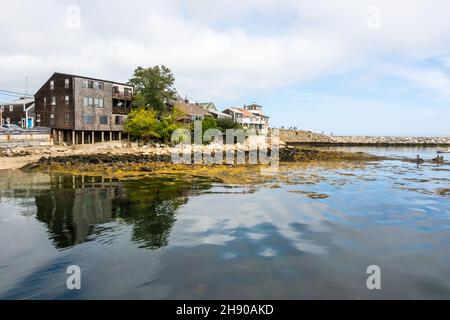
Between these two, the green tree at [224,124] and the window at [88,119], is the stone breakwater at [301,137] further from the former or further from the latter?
the window at [88,119]

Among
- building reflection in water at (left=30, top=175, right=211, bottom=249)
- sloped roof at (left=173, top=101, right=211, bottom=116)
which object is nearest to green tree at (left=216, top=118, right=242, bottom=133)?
sloped roof at (left=173, top=101, right=211, bottom=116)

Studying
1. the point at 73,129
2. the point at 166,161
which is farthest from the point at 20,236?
the point at 73,129

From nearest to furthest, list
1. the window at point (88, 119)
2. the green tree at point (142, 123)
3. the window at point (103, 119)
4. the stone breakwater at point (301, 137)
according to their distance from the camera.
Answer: the green tree at point (142, 123), the window at point (88, 119), the window at point (103, 119), the stone breakwater at point (301, 137)

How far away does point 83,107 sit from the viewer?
54.5 metres

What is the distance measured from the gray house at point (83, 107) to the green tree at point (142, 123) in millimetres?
4045

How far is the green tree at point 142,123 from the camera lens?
54.2 meters

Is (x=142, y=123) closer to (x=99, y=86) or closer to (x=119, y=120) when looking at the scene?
(x=119, y=120)

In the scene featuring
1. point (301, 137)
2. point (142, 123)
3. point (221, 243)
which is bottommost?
point (221, 243)

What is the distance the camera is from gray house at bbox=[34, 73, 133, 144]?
5394cm

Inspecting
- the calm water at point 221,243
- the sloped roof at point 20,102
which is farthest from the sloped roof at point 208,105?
the calm water at point 221,243

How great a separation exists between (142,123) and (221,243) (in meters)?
44.0

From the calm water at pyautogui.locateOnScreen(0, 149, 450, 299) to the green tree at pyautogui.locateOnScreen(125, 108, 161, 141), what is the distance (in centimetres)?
3086

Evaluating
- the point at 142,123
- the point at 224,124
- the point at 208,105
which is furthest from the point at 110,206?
the point at 208,105
